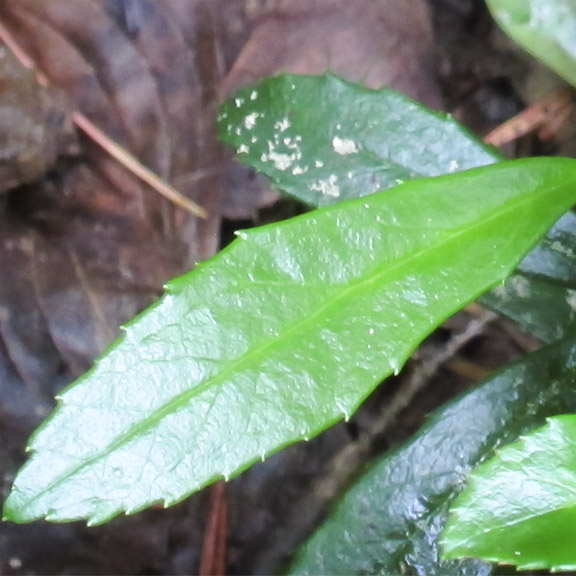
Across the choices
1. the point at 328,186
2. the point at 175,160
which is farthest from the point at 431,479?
the point at 175,160

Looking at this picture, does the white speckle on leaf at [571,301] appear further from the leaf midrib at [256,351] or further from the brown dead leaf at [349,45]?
the brown dead leaf at [349,45]

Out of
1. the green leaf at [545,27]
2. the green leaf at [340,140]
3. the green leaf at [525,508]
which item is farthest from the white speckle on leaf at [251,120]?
the green leaf at [525,508]

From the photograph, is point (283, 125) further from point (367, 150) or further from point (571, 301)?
point (571, 301)

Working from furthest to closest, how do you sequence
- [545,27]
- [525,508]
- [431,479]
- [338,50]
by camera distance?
[338,50], [545,27], [431,479], [525,508]

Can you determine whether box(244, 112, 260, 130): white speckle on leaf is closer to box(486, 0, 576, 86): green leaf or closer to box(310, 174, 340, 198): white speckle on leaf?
box(310, 174, 340, 198): white speckle on leaf

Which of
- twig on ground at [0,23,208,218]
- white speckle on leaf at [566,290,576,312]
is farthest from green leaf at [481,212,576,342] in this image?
twig on ground at [0,23,208,218]

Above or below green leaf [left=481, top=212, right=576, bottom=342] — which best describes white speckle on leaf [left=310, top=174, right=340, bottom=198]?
above
